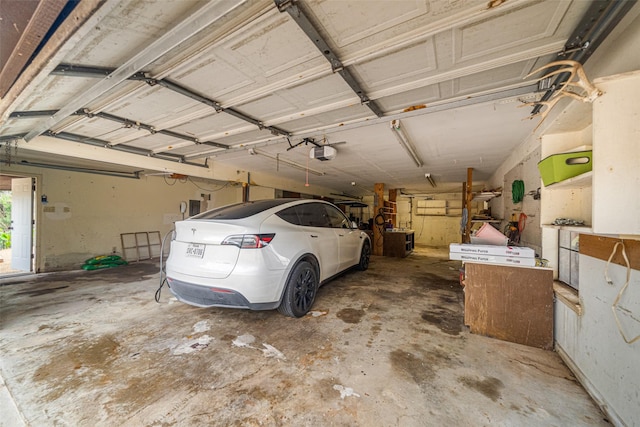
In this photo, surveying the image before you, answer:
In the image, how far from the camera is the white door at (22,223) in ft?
17.0

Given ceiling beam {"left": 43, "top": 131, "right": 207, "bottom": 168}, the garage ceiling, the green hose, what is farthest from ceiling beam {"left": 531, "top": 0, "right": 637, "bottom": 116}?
ceiling beam {"left": 43, "top": 131, "right": 207, "bottom": 168}

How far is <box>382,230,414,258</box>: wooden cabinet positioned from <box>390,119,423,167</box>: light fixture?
2.73 metres

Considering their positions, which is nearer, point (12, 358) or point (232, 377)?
point (232, 377)

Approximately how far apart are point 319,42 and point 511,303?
289 centimetres

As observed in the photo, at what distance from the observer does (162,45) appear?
5.32 ft

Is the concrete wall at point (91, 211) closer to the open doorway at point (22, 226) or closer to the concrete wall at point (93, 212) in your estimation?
the concrete wall at point (93, 212)

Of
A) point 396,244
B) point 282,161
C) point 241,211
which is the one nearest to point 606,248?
point 241,211

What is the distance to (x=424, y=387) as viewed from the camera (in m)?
1.64

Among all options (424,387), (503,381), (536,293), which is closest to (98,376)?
(424,387)

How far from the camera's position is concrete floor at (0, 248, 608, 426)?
A: 4.60 ft

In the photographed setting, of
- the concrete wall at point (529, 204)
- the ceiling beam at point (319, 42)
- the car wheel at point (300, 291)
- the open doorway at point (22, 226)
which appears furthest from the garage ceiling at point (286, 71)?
the open doorway at point (22, 226)

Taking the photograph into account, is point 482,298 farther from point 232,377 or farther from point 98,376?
point 98,376

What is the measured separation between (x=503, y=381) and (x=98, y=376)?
3.00 metres

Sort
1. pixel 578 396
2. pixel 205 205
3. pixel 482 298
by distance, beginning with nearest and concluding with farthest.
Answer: pixel 578 396 < pixel 482 298 < pixel 205 205
